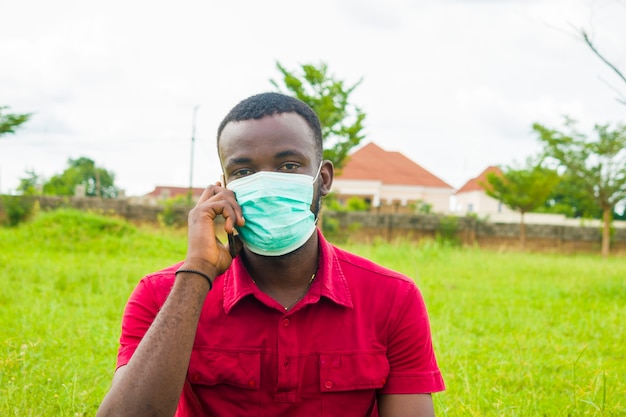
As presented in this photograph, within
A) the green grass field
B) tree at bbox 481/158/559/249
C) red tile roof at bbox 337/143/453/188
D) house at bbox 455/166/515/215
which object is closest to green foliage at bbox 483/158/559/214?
tree at bbox 481/158/559/249

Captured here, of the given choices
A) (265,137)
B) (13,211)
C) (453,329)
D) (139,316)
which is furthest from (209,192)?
(13,211)

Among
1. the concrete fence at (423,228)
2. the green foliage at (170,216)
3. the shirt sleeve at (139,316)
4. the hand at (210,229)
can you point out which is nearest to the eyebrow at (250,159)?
the hand at (210,229)

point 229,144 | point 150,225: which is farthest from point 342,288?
point 150,225

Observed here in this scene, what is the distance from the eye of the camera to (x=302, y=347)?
1957mm

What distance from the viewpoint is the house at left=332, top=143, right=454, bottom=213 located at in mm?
34688

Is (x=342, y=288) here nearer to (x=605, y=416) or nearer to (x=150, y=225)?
(x=605, y=416)

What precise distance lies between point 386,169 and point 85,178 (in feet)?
67.7

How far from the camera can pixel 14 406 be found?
9.09 feet

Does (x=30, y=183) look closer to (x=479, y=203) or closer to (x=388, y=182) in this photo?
(x=388, y=182)

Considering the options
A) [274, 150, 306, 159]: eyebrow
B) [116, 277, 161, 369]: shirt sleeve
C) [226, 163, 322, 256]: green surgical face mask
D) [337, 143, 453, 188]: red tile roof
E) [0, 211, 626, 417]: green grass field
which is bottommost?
[0, 211, 626, 417]: green grass field

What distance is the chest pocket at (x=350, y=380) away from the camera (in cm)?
193

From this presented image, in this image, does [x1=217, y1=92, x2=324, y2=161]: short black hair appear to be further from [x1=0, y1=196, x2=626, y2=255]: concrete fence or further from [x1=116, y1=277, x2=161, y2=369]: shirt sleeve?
[x1=0, y1=196, x2=626, y2=255]: concrete fence

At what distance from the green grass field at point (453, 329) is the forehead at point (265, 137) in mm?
1577

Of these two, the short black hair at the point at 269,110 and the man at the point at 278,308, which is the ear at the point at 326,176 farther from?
the man at the point at 278,308
